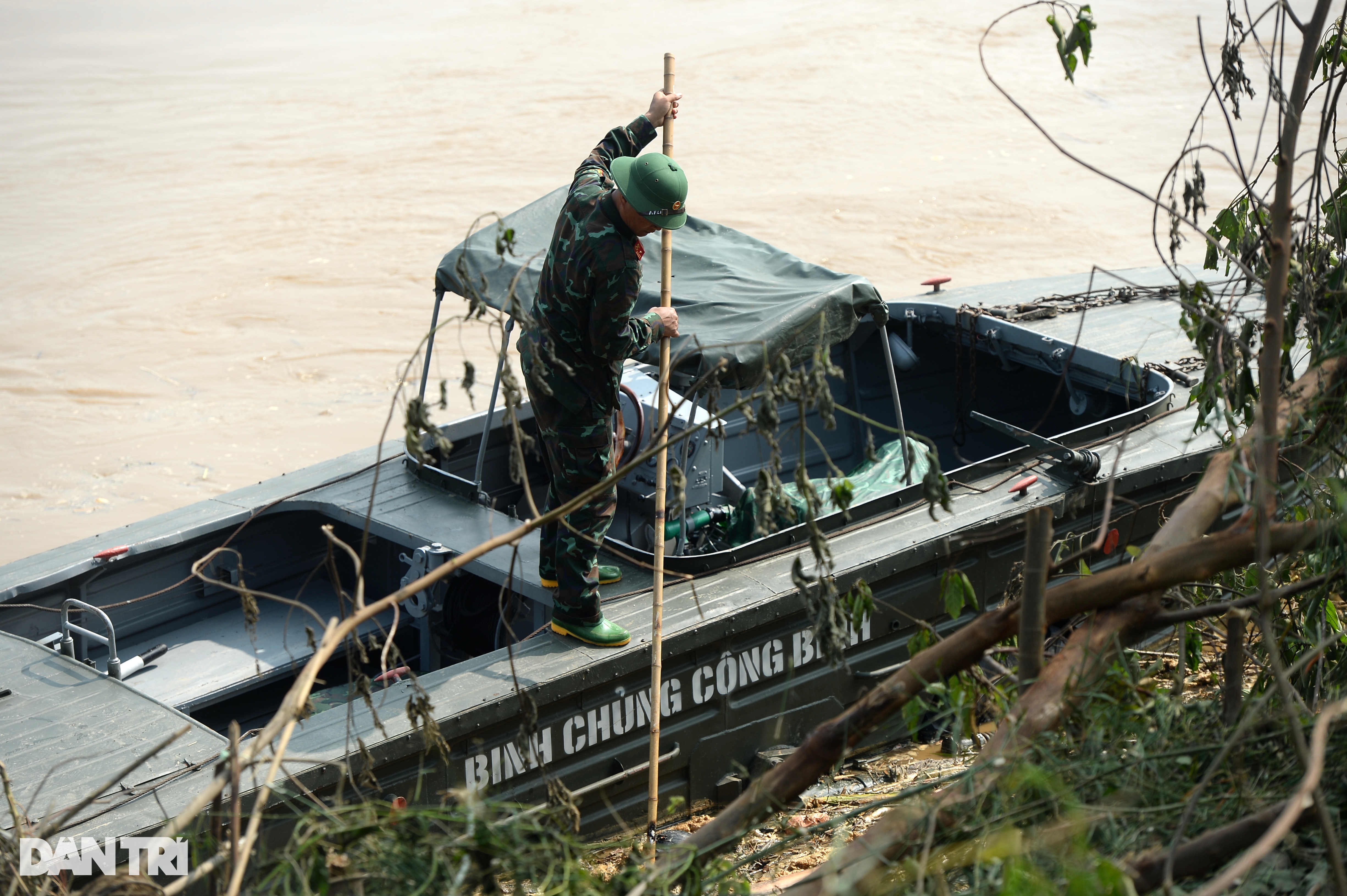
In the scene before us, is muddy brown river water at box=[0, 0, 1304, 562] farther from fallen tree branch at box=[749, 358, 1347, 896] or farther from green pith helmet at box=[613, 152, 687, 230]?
fallen tree branch at box=[749, 358, 1347, 896]

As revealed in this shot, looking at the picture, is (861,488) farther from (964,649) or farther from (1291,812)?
(1291,812)

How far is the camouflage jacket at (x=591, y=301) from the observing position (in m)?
4.54

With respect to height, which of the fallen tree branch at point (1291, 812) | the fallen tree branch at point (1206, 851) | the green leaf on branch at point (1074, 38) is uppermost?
the green leaf on branch at point (1074, 38)

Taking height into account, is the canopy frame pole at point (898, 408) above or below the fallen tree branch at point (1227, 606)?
below

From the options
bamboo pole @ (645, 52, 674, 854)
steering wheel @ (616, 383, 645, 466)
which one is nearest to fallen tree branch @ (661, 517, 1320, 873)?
bamboo pole @ (645, 52, 674, 854)

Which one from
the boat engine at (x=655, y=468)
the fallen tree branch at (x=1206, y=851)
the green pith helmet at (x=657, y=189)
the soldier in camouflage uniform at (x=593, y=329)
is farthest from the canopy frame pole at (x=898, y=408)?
the fallen tree branch at (x=1206, y=851)

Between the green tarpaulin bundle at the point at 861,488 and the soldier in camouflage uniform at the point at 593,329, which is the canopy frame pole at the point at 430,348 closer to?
the soldier in camouflage uniform at the point at 593,329

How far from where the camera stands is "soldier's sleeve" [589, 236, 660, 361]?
4.53 meters

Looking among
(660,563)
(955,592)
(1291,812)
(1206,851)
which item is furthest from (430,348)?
(1291,812)

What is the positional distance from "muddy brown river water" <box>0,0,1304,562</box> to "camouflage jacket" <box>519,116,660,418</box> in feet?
17.4

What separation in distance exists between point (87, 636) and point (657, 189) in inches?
108

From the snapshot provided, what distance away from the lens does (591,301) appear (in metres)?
4.65

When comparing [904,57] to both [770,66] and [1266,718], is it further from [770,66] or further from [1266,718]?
[1266,718]

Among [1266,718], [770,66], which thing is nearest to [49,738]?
[1266,718]
